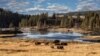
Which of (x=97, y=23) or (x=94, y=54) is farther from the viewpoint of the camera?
(x=97, y=23)

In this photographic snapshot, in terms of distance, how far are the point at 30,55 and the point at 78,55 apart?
24.7 feet

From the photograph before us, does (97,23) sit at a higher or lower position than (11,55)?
lower

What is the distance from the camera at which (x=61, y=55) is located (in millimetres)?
41531

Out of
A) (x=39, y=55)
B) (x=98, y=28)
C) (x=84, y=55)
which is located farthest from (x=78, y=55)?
(x=98, y=28)

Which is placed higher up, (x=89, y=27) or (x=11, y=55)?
(x=11, y=55)

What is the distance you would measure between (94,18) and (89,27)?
8442mm

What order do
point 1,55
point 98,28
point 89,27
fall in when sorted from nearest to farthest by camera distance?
point 1,55
point 98,28
point 89,27

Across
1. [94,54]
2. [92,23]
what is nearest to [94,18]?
[92,23]

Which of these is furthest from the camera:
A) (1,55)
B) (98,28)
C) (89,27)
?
(89,27)

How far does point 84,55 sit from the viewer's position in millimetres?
41594

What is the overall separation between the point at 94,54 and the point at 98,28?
145 meters

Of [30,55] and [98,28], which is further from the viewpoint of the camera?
[98,28]

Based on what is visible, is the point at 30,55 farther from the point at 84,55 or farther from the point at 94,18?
the point at 94,18

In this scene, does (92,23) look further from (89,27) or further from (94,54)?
(94,54)
